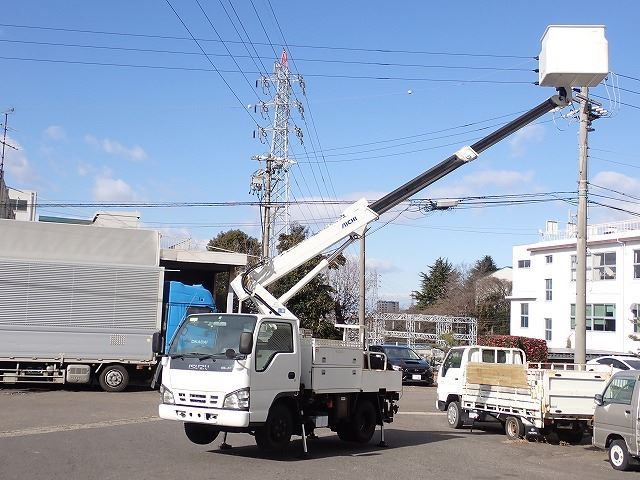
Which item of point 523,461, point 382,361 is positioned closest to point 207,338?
point 382,361

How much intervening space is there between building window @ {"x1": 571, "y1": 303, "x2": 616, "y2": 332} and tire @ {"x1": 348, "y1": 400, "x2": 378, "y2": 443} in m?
29.4

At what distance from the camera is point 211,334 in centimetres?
1238

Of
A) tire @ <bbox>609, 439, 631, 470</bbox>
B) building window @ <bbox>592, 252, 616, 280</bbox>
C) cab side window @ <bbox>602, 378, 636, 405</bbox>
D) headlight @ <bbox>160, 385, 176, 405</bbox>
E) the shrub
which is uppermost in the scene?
building window @ <bbox>592, 252, 616, 280</bbox>

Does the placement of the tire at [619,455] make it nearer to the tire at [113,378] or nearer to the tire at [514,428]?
the tire at [514,428]

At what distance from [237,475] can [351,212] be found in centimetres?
741

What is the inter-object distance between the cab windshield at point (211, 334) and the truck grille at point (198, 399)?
→ 66 cm

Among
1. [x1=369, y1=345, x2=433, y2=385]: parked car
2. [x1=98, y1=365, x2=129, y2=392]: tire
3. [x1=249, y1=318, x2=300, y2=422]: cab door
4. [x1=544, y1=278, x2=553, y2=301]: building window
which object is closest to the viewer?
[x1=249, y1=318, x2=300, y2=422]: cab door

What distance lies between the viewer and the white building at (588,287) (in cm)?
4056

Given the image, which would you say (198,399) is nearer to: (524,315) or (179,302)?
(179,302)

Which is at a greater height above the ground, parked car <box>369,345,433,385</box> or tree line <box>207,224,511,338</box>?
tree line <box>207,224,511,338</box>

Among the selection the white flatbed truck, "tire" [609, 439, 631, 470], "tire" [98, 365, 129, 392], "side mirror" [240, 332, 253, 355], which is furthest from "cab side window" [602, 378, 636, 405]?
"tire" [98, 365, 129, 392]

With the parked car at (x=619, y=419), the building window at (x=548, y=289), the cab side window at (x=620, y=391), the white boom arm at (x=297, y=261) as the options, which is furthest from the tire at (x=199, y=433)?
the building window at (x=548, y=289)

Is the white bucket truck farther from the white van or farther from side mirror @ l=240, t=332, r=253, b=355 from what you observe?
the white van

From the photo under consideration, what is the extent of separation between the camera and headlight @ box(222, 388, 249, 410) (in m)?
11.6
